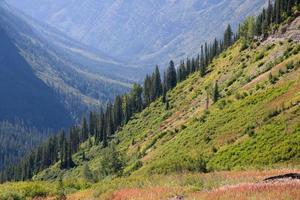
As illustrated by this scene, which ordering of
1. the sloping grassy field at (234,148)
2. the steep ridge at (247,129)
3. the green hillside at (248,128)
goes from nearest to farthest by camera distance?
the sloping grassy field at (234,148)
the steep ridge at (247,129)
the green hillside at (248,128)

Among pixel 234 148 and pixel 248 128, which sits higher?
pixel 248 128

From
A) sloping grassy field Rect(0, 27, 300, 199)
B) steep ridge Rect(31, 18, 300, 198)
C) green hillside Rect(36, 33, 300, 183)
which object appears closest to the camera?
sloping grassy field Rect(0, 27, 300, 199)

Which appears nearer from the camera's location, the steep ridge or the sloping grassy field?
the sloping grassy field

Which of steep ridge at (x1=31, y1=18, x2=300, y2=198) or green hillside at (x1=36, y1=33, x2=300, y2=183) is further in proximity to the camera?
green hillside at (x1=36, y1=33, x2=300, y2=183)

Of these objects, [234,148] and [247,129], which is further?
[247,129]

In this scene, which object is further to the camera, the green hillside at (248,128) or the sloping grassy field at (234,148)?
the green hillside at (248,128)

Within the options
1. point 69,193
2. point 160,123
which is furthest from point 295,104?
point 160,123

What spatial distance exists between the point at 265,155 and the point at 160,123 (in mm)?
83709

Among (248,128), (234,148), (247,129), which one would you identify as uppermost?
(248,128)

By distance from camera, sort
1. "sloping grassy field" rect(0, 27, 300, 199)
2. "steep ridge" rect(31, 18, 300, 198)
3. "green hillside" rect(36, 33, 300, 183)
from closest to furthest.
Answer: "sloping grassy field" rect(0, 27, 300, 199) < "steep ridge" rect(31, 18, 300, 198) < "green hillside" rect(36, 33, 300, 183)

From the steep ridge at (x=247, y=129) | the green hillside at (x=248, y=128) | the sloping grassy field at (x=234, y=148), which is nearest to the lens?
the sloping grassy field at (x=234, y=148)

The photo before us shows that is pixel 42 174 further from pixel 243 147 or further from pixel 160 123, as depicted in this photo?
pixel 243 147

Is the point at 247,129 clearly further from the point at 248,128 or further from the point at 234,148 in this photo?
the point at 234,148

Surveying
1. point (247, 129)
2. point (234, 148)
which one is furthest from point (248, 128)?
point (234, 148)
